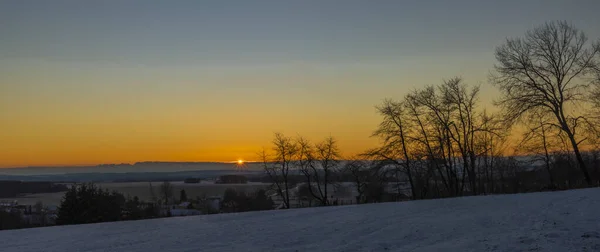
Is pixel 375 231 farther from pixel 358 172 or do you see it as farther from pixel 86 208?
pixel 358 172

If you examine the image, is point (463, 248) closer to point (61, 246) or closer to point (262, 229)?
point (262, 229)

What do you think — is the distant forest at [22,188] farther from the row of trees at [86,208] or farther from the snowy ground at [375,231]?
the snowy ground at [375,231]

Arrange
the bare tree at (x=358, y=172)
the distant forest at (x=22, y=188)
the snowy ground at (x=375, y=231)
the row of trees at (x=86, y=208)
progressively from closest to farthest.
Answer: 1. the snowy ground at (x=375, y=231)
2. the row of trees at (x=86, y=208)
3. the bare tree at (x=358, y=172)
4. the distant forest at (x=22, y=188)

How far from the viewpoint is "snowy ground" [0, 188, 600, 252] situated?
13.9 m

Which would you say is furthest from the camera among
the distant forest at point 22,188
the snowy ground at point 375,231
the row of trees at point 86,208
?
the distant forest at point 22,188

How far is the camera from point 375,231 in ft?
60.1

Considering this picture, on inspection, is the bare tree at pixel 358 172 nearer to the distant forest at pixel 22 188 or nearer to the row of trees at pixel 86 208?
the row of trees at pixel 86 208

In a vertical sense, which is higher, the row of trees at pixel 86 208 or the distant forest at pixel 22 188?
the distant forest at pixel 22 188

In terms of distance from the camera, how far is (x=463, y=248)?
13.4 metres

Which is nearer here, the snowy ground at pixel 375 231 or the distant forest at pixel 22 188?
the snowy ground at pixel 375 231

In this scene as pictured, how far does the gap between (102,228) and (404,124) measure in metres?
32.0

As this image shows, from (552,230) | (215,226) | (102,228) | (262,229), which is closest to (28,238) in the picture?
(102,228)

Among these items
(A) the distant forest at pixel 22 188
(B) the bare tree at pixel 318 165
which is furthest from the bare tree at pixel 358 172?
(A) the distant forest at pixel 22 188

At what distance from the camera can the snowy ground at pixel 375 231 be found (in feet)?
45.6
